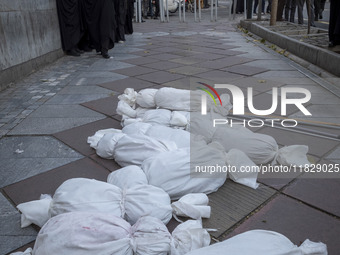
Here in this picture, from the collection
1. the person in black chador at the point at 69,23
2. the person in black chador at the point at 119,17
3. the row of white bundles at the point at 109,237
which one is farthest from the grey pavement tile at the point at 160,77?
the person in black chador at the point at 119,17

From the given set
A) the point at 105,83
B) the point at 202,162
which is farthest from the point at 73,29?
the point at 202,162

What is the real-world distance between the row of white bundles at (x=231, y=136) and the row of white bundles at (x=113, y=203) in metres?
0.70

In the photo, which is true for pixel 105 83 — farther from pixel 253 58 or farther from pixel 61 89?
pixel 253 58

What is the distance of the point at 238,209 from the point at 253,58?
492cm

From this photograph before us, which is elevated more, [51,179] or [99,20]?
[99,20]

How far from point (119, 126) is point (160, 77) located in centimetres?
200

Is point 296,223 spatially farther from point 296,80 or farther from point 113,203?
point 296,80

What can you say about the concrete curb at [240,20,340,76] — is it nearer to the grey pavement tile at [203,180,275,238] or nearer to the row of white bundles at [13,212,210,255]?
the grey pavement tile at [203,180,275,238]

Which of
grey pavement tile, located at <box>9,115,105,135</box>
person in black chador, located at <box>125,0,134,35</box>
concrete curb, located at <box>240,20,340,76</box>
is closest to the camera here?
grey pavement tile, located at <box>9,115,105,135</box>

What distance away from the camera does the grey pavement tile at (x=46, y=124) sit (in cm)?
312

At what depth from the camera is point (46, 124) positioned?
3.30m

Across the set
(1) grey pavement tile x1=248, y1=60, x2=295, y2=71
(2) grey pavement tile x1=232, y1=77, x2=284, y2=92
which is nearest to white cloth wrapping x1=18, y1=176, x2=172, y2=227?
(2) grey pavement tile x1=232, y1=77, x2=284, y2=92

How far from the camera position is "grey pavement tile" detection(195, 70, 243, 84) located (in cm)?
475

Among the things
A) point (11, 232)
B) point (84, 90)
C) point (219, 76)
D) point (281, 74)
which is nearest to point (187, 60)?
point (219, 76)
